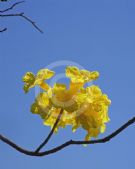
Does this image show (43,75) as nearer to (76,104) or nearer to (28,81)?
(28,81)

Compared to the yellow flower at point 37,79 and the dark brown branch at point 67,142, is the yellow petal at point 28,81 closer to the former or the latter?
the yellow flower at point 37,79

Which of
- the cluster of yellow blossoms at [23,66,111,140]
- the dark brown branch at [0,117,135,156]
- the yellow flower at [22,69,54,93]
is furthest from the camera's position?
the yellow flower at [22,69,54,93]

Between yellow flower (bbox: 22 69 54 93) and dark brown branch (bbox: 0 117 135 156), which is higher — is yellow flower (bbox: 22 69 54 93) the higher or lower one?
the higher one

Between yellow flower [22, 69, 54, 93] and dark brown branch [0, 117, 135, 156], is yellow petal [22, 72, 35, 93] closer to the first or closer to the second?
yellow flower [22, 69, 54, 93]

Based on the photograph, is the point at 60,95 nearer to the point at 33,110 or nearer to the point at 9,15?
the point at 33,110

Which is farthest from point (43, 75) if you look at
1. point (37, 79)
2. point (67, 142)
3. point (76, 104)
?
point (67, 142)

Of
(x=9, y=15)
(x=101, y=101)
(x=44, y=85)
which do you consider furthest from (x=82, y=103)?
(x=9, y=15)

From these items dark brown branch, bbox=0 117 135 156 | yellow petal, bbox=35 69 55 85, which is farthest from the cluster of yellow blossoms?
dark brown branch, bbox=0 117 135 156

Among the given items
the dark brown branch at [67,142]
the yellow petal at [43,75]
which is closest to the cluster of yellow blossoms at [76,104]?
the yellow petal at [43,75]
